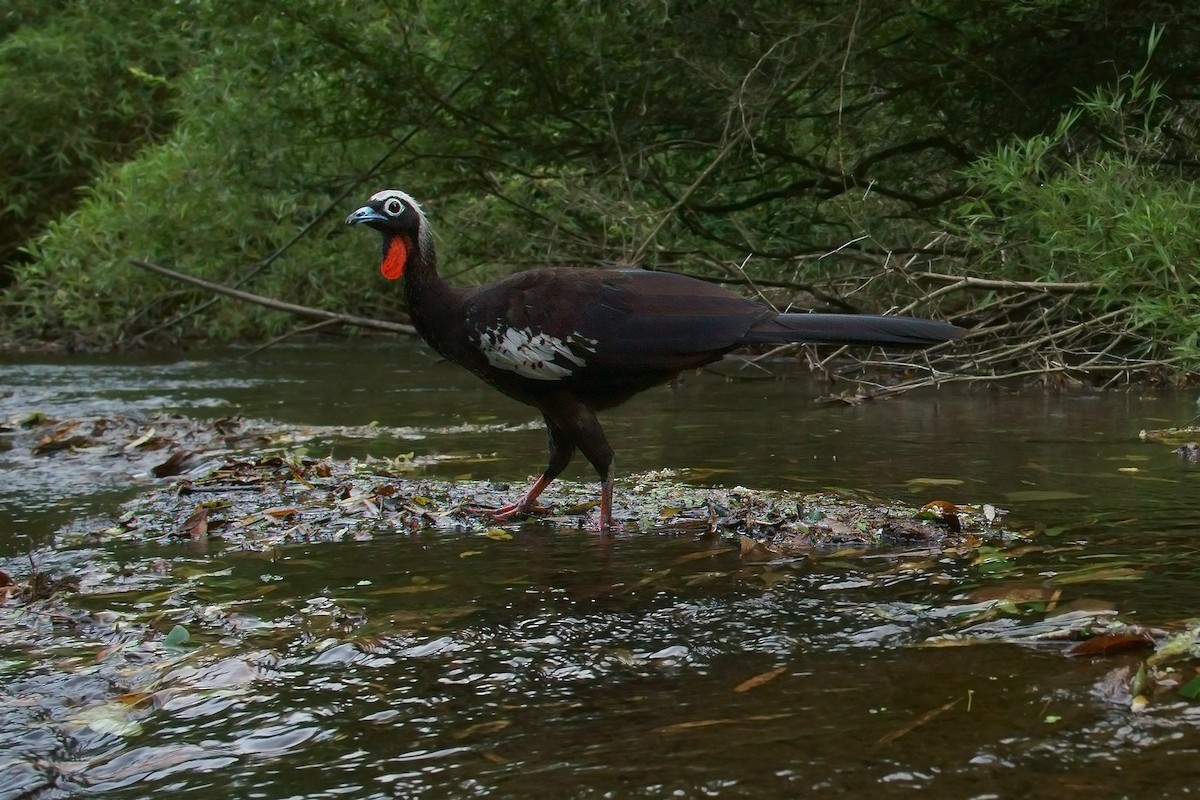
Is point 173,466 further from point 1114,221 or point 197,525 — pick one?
point 1114,221

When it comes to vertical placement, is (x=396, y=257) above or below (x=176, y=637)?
above

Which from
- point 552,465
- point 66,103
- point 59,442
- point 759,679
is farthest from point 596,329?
point 66,103

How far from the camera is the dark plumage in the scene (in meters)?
4.74

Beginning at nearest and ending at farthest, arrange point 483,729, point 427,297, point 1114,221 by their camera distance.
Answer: point 483,729, point 427,297, point 1114,221

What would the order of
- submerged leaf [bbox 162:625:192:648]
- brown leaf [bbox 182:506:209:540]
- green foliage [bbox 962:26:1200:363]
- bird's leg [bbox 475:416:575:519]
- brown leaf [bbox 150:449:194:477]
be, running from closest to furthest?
1. submerged leaf [bbox 162:625:192:648]
2. brown leaf [bbox 182:506:209:540]
3. bird's leg [bbox 475:416:575:519]
4. green foliage [bbox 962:26:1200:363]
5. brown leaf [bbox 150:449:194:477]

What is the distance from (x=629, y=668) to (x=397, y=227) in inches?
106

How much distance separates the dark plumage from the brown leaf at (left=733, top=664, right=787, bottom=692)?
6.00 feet

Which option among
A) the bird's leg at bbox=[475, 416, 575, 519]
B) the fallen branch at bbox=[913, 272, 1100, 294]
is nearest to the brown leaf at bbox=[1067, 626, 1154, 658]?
the bird's leg at bbox=[475, 416, 575, 519]

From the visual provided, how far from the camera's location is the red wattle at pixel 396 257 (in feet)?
17.0

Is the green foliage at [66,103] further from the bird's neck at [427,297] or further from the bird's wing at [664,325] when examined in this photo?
the bird's wing at [664,325]

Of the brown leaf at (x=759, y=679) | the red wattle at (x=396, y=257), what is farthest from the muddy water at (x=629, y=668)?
the red wattle at (x=396, y=257)

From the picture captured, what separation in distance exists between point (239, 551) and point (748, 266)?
201 inches

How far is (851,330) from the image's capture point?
4.59 metres

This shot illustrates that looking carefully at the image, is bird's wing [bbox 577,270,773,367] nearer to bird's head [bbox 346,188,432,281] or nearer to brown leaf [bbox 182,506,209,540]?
bird's head [bbox 346,188,432,281]
